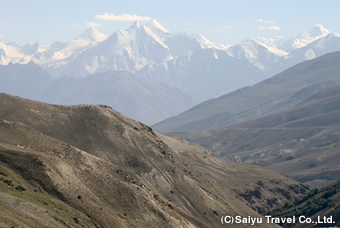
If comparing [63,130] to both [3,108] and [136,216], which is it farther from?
[136,216]

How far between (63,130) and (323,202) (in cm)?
7539

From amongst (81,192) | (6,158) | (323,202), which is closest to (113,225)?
(81,192)

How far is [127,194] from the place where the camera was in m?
108

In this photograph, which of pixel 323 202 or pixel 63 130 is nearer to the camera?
pixel 63 130

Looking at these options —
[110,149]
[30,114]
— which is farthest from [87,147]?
[30,114]

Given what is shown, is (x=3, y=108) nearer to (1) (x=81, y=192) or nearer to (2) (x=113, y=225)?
(1) (x=81, y=192)

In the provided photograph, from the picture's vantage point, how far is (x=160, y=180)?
519 feet

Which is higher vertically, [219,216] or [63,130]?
[63,130]

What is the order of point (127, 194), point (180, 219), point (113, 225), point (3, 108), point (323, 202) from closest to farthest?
1. point (113, 225)
2. point (127, 194)
3. point (180, 219)
4. point (3, 108)
5. point (323, 202)

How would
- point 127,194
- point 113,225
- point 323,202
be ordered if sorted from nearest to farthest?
point 113,225
point 127,194
point 323,202

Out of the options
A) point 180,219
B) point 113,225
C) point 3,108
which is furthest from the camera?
point 3,108

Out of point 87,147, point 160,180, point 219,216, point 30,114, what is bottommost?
point 219,216

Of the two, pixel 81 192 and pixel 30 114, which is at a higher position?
pixel 30 114

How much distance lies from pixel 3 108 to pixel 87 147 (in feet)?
71.6
